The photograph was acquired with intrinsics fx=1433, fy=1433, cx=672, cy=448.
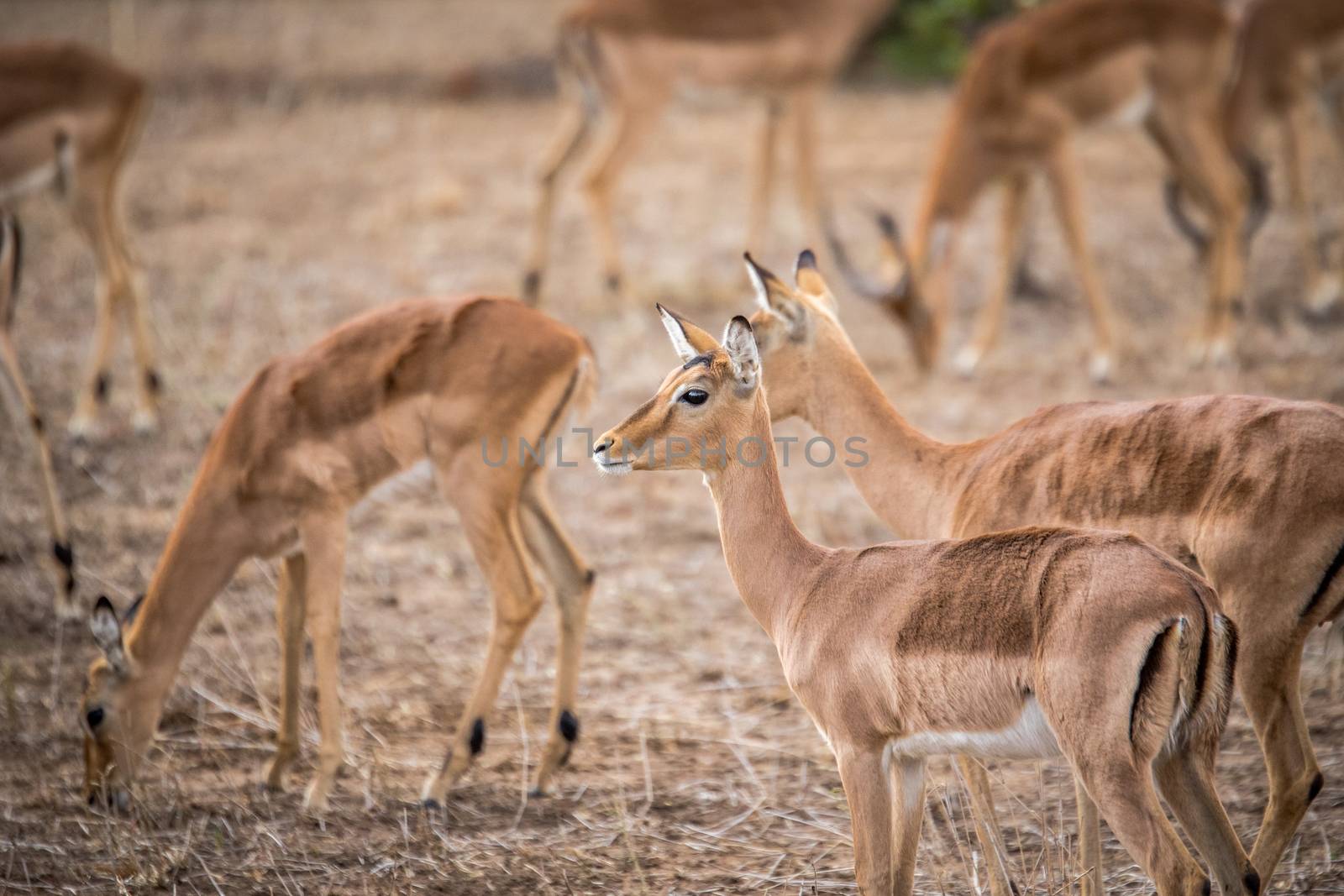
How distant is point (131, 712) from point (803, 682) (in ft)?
8.47

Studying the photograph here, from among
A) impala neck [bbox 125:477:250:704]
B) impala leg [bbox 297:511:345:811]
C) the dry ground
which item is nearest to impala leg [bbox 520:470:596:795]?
the dry ground

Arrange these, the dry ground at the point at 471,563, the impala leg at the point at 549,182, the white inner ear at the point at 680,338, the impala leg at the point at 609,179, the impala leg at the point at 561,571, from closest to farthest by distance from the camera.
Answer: the white inner ear at the point at 680,338 < the dry ground at the point at 471,563 < the impala leg at the point at 561,571 < the impala leg at the point at 549,182 < the impala leg at the point at 609,179

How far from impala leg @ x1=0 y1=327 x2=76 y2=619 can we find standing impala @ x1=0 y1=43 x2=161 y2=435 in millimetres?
1581

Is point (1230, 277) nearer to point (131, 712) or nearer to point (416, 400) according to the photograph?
point (416, 400)

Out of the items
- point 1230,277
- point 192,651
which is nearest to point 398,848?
point 192,651

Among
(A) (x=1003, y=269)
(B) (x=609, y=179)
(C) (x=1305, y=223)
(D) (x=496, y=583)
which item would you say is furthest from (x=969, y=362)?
(D) (x=496, y=583)

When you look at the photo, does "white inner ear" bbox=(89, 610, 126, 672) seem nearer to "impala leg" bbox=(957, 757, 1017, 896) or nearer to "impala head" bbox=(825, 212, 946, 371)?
"impala leg" bbox=(957, 757, 1017, 896)

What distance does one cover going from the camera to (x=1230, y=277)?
8.91 metres

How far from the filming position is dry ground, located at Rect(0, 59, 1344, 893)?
14.8 feet

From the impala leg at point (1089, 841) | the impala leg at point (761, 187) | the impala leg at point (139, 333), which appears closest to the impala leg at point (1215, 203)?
the impala leg at point (761, 187)

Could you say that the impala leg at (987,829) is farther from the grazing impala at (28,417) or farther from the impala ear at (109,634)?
the grazing impala at (28,417)

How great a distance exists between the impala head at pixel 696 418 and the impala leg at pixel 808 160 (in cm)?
690

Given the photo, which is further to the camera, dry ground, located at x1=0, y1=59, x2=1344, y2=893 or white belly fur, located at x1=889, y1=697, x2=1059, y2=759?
dry ground, located at x1=0, y1=59, x2=1344, y2=893

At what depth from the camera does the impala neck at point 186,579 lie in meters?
5.05
